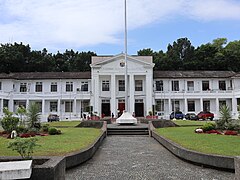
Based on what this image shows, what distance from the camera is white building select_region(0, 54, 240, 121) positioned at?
42.2 m

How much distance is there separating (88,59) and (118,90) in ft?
92.0

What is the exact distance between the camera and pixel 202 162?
806 centimetres

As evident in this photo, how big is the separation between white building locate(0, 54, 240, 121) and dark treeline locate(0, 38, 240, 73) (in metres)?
17.2

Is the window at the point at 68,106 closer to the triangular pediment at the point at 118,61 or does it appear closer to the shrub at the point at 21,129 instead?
the triangular pediment at the point at 118,61

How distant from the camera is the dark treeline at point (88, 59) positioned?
196ft

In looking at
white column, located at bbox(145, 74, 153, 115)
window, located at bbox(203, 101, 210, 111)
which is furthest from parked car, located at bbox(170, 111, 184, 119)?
window, located at bbox(203, 101, 210, 111)

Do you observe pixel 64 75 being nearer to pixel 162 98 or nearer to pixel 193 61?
pixel 162 98

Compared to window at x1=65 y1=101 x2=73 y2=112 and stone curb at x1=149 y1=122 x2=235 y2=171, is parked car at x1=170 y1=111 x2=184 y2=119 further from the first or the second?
stone curb at x1=149 y1=122 x2=235 y2=171

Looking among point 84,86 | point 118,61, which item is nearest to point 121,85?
point 118,61

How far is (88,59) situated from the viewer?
69.5m

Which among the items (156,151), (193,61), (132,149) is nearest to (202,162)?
(156,151)

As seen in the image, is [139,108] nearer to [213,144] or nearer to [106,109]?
[106,109]

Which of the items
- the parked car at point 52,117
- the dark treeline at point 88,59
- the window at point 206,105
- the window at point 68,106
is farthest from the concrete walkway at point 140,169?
the dark treeline at point 88,59

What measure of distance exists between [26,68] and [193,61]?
40.5 metres
